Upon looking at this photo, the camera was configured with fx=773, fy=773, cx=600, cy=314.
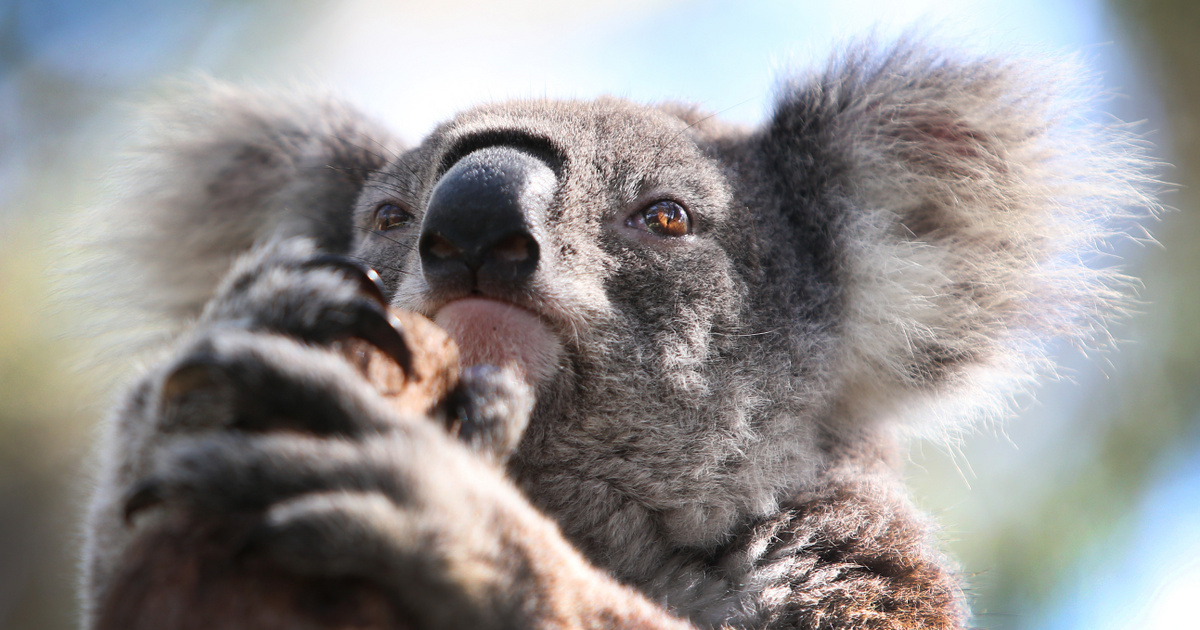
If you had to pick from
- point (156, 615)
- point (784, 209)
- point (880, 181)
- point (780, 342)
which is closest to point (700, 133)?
point (784, 209)

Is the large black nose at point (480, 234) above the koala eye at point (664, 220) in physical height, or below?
below

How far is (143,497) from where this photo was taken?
91cm

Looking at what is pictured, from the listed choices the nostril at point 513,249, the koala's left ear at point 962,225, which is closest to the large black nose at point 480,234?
the nostril at point 513,249

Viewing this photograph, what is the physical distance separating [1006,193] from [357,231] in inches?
70.2

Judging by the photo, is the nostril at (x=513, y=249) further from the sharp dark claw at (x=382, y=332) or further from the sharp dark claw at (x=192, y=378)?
the sharp dark claw at (x=192, y=378)

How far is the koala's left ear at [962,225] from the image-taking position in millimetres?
2000

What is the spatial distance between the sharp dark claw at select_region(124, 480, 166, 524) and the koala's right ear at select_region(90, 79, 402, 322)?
5.65 feet

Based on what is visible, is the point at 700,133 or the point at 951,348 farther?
the point at 700,133

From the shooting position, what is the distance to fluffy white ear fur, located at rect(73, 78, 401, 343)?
262 centimetres

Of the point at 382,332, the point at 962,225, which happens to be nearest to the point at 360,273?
the point at 382,332

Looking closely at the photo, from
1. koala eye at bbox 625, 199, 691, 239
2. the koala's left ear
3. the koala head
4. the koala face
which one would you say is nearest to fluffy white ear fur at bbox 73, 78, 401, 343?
the koala head

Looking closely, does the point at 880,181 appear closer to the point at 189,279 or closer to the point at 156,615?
the point at 156,615

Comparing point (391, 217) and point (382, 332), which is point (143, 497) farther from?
point (391, 217)

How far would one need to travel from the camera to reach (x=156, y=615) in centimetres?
82
